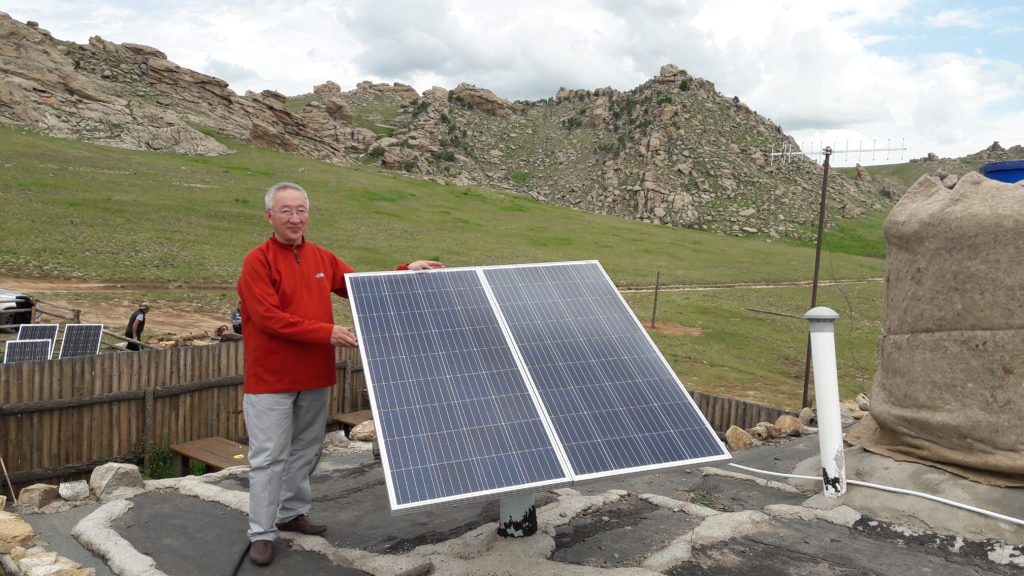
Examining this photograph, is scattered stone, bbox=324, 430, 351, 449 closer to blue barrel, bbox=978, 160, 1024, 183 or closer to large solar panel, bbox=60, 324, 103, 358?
large solar panel, bbox=60, 324, 103, 358

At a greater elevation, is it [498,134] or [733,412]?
[498,134]

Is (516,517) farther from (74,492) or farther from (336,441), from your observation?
(336,441)

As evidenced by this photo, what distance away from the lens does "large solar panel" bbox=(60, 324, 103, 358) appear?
14.0 m

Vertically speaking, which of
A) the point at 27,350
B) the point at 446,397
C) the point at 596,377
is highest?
the point at 596,377

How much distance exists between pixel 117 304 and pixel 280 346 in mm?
22062

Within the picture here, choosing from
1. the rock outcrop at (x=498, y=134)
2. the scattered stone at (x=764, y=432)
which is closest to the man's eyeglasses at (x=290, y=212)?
the scattered stone at (x=764, y=432)

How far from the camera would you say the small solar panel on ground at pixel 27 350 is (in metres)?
12.9

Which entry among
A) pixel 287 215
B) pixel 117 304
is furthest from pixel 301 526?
pixel 117 304

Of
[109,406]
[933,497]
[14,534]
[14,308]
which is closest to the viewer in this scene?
[14,534]

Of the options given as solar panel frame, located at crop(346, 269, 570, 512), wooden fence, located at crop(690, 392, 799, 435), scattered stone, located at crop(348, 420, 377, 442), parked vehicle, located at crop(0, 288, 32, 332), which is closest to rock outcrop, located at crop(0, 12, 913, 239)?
parked vehicle, located at crop(0, 288, 32, 332)

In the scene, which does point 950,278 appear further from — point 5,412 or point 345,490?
point 5,412

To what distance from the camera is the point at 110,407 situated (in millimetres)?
10148

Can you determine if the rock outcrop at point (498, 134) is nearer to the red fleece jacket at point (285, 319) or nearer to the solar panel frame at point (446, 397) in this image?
the red fleece jacket at point (285, 319)

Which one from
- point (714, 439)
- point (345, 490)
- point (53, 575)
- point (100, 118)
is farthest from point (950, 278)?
point (100, 118)
